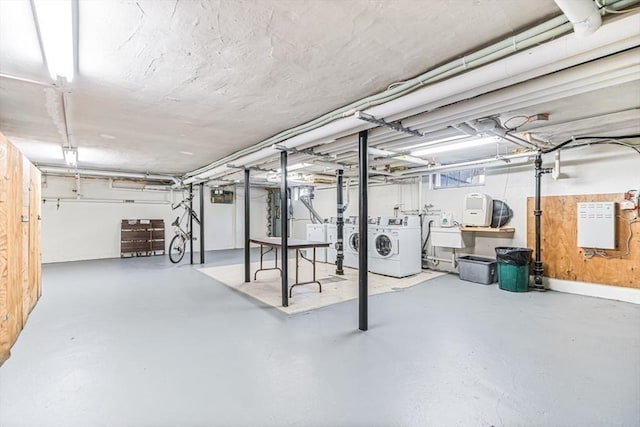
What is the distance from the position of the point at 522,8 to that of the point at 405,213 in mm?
5625

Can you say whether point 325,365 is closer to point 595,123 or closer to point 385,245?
point 385,245

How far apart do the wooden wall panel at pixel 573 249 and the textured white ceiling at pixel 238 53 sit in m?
4.05

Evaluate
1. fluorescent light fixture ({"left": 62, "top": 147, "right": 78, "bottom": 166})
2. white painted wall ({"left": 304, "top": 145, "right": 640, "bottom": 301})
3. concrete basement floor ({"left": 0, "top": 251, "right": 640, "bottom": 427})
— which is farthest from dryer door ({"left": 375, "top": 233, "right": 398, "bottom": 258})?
fluorescent light fixture ({"left": 62, "top": 147, "right": 78, "bottom": 166})

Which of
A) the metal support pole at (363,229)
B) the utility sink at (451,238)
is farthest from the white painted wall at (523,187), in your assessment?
the metal support pole at (363,229)

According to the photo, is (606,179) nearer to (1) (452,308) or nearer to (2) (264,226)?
(1) (452,308)

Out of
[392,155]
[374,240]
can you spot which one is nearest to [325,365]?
[392,155]

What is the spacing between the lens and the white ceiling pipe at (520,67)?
142 centimetres

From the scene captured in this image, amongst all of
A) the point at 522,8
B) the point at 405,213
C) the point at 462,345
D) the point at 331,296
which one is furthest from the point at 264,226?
the point at 522,8

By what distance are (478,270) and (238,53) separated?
5.09m

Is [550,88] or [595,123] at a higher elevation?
[595,123]

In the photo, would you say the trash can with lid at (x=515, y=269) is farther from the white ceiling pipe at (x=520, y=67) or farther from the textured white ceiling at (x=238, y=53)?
the textured white ceiling at (x=238, y=53)

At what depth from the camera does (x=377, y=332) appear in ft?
9.87

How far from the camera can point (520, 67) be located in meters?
1.70

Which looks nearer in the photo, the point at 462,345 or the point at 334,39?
the point at 334,39
